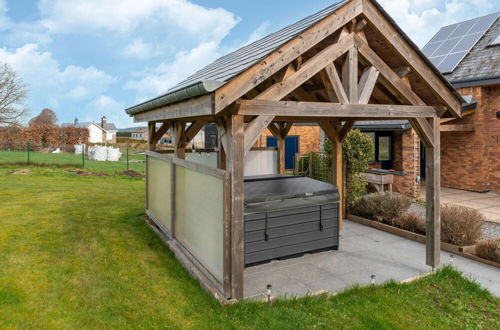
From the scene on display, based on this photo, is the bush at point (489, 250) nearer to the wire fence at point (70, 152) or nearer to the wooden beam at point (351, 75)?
the wooden beam at point (351, 75)

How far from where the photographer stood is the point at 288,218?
608cm

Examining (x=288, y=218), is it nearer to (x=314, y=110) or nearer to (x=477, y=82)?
(x=314, y=110)

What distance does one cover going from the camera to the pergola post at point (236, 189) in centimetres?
416

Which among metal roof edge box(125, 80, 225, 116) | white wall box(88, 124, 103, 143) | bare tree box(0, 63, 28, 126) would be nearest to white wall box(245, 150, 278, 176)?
metal roof edge box(125, 80, 225, 116)

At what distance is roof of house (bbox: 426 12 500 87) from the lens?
12.9 m

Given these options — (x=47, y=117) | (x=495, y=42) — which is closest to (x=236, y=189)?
Answer: (x=495, y=42)

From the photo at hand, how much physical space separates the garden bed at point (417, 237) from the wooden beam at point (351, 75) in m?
3.65

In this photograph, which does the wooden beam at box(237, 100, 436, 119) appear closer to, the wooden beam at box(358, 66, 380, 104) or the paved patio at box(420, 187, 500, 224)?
the wooden beam at box(358, 66, 380, 104)

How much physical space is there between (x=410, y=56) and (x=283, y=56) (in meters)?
2.21

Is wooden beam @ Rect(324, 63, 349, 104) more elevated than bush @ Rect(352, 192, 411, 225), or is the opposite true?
wooden beam @ Rect(324, 63, 349, 104)

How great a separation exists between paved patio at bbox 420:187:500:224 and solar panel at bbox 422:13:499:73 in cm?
497

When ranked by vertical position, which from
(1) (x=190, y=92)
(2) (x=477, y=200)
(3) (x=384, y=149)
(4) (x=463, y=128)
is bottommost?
(2) (x=477, y=200)

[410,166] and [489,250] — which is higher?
[410,166]

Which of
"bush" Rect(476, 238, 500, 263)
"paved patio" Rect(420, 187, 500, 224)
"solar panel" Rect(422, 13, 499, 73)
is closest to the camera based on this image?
"bush" Rect(476, 238, 500, 263)
